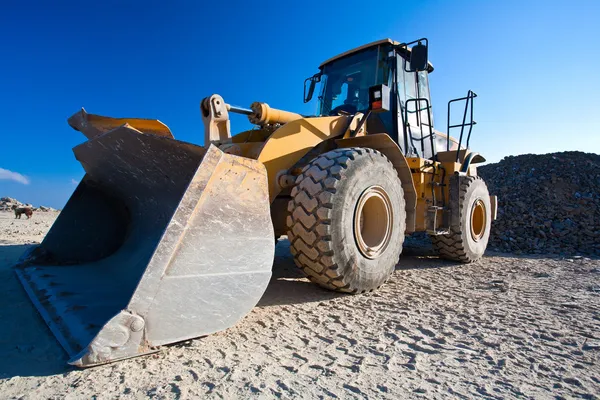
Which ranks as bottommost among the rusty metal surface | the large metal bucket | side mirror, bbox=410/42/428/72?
the large metal bucket

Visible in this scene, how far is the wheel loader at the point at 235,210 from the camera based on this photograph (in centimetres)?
191

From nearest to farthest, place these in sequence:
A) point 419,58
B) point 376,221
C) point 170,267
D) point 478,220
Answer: point 170,267 → point 376,221 → point 419,58 → point 478,220

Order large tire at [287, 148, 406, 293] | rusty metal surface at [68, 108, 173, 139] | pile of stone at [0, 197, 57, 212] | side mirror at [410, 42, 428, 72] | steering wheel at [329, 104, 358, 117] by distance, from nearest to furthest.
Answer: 1. large tire at [287, 148, 406, 293]
2. rusty metal surface at [68, 108, 173, 139]
3. side mirror at [410, 42, 428, 72]
4. steering wheel at [329, 104, 358, 117]
5. pile of stone at [0, 197, 57, 212]

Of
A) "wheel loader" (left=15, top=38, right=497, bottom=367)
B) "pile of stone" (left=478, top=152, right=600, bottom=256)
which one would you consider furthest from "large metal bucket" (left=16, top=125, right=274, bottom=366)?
"pile of stone" (left=478, top=152, right=600, bottom=256)

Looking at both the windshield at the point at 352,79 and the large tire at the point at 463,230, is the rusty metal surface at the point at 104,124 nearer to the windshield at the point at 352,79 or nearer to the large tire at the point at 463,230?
the windshield at the point at 352,79

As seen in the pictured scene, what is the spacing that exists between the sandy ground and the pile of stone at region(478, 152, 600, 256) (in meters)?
4.51

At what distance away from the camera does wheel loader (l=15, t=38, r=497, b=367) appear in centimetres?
191

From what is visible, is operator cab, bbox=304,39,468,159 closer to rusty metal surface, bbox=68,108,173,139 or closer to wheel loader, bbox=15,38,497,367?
wheel loader, bbox=15,38,497,367

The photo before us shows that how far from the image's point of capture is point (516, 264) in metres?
5.27

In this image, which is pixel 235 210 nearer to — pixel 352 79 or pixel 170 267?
pixel 170 267

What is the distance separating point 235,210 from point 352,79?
3.18 m

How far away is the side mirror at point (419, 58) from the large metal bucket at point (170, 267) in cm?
257

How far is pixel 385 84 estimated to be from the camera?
452cm

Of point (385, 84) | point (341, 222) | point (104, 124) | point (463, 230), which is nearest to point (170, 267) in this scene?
point (341, 222)
